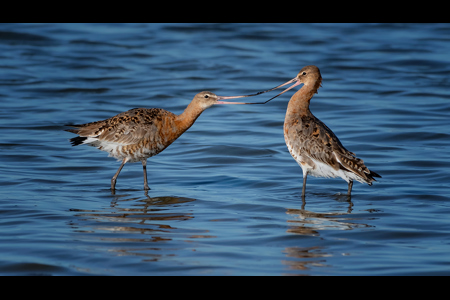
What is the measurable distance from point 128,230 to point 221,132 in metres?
5.99

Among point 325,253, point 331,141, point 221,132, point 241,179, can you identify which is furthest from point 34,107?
point 325,253

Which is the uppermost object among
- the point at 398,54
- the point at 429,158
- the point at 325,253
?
the point at 398,54

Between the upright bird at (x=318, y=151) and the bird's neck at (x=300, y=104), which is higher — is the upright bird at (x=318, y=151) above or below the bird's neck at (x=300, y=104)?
below

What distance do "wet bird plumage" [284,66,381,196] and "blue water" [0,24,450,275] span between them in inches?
14.2

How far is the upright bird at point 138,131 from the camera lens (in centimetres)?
880

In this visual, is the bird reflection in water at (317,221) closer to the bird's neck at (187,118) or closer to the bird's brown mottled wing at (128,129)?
the bird's neck at (187,118)

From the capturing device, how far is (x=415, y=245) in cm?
621

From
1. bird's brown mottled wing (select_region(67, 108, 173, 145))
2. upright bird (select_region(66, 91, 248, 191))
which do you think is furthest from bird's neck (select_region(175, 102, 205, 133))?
bird's brown mottled wing (select_region(67, 108, 173, 145))

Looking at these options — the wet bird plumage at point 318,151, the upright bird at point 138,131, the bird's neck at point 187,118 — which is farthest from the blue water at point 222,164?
the bird's neck at point 187,118

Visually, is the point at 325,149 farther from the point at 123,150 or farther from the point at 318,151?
the point at 123,150

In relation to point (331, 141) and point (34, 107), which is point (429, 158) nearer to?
point (331, 141)

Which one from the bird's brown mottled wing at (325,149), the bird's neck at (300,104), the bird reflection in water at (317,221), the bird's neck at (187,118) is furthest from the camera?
the bird's neck at (187,118)

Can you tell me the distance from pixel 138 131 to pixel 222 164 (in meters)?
1.89

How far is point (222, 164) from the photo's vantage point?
10.2m
